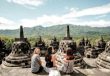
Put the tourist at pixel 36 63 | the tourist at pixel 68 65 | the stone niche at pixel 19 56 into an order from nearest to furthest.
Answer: the tourist at pixel 68 65 → the tourist at pixel 36 63 → the stone niche at pixel 19 56

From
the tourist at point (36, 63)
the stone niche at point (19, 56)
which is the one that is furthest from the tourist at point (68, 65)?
the stone niche at point (19, 56)

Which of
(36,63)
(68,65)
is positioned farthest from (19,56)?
(68,65)

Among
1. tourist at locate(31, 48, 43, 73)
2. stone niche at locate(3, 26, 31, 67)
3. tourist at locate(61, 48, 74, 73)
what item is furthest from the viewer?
stone niche at locate(3, 26, 31, 67)

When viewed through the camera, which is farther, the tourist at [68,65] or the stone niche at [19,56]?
the stone niche at [19,56]

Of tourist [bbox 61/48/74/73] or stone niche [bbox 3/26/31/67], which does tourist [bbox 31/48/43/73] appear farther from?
stone niche [bbox 3/26/31/67]

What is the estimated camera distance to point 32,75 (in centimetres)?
900

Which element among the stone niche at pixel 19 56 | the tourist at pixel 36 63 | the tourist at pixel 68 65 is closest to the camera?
the tourist at pixel 68 65

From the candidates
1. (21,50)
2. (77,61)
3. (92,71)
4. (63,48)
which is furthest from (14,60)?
(92,71)

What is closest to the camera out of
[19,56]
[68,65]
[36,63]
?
[68,65]

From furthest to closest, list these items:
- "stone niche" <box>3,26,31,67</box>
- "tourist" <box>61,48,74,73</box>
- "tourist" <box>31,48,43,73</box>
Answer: "stone niche" <box>3,26,31,67</box> < "tourist" <box>31,48,43,73</box> < "tourist" <box>61,48,74,73</box>

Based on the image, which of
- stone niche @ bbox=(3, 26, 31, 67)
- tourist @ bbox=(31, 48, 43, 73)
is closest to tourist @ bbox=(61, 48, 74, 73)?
tourist @ bbox=(31, 48, 43, 73)

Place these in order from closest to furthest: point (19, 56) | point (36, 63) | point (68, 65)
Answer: point (68, 65) < point (36, 63) < point (19, 56)

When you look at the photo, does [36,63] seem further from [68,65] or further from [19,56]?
[19,56]

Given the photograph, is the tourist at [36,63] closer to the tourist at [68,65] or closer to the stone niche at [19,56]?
the tourist at [68,65]
